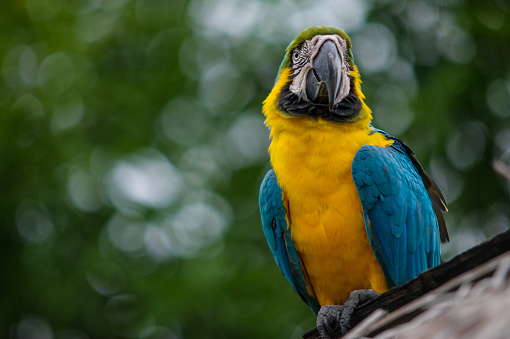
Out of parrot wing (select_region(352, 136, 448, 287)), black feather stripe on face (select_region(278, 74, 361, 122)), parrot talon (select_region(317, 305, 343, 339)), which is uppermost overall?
Answer: black feather stripe on face (select_region(278, 74, 361, 122))

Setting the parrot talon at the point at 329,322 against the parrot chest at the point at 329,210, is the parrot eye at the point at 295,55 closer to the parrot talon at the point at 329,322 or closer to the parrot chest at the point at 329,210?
the parrot chest at the point at 329,210

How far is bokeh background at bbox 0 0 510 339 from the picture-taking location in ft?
18.9

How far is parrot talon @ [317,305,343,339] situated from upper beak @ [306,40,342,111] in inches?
41.1

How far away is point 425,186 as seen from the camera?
332 centimetres

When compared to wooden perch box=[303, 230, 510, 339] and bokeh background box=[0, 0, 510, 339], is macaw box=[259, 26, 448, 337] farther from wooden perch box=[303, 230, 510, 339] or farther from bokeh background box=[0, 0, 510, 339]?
bokeh background box=[0, 0, 510, 339]

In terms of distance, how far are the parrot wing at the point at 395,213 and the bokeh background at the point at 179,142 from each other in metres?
2.70

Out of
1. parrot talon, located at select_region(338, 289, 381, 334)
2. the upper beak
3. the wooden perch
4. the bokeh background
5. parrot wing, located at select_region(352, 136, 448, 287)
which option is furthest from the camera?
the bokeh background

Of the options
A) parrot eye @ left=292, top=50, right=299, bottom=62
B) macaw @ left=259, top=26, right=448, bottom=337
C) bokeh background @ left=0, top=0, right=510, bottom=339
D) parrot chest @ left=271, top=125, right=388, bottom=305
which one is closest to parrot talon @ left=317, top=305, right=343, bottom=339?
macaw @ left=259, top=26, right=448, bottom=337

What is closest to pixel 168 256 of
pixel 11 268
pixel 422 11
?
pixel 11 268

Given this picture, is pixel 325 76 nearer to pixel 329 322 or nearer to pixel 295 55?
pixel 295 55

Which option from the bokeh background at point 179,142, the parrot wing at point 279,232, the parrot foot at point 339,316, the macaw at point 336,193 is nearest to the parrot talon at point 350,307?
the parrot foot at point 339,316

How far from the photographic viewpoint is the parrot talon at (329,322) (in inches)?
98.3

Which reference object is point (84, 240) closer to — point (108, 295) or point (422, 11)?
point (108, 295)

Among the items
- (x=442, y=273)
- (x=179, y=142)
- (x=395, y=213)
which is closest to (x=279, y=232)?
(x=395, y=213)
